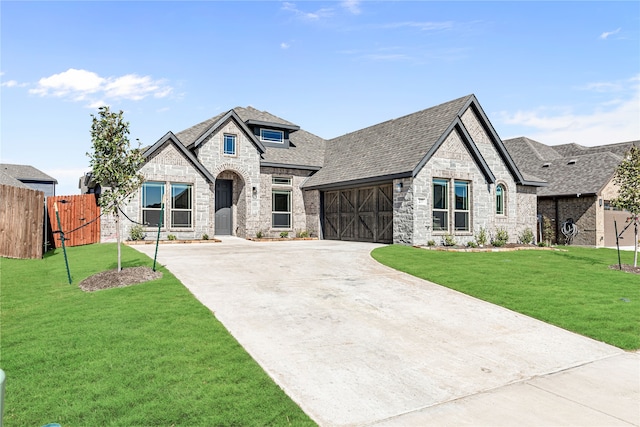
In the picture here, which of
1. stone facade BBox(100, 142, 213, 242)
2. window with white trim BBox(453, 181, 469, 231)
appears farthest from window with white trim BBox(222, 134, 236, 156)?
window with white trim BBox(453, 181, 469, 231)

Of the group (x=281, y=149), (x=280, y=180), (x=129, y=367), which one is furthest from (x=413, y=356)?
(x=281, y=149)

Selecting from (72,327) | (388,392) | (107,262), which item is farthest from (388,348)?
(107,262)

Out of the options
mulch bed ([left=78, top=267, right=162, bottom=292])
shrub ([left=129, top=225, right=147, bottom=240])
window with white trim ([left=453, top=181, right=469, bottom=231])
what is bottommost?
mulch bed ([left=78, top=267, right=162, bottom=292])

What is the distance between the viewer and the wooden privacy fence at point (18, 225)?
13984mm

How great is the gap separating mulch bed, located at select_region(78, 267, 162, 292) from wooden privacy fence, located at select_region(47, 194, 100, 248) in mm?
9242

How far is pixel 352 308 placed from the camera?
316 inches

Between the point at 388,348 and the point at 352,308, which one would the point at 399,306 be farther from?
the point at 388,348

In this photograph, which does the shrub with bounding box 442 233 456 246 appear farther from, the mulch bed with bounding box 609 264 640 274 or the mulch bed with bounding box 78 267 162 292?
the mulch bed with bounding box 78 267 162 292

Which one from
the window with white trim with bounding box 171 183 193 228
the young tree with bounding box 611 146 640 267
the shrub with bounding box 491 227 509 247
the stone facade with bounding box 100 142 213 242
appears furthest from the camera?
the window with white trim with bounding box 171 183 193 228

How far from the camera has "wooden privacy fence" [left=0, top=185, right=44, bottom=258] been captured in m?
14.0

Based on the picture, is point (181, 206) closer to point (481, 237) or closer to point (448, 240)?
point (448, 240)

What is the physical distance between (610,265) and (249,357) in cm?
1433

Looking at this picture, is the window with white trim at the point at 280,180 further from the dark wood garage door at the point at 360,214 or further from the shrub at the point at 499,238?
the shrub at the point at 499,238

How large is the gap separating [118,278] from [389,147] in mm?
14897
